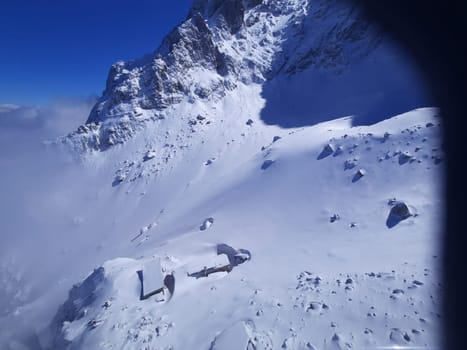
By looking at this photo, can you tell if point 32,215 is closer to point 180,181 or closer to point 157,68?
point 180,181

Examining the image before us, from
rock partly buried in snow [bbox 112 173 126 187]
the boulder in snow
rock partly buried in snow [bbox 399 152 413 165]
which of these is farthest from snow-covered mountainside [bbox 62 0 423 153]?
rock partly buried in snow [bbox 399 152 413 165]

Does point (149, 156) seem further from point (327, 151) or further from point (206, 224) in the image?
point (327, 151)

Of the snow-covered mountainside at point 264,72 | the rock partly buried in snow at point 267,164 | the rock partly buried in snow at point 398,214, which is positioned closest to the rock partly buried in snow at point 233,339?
the rock partly buried in snow at point 398,214

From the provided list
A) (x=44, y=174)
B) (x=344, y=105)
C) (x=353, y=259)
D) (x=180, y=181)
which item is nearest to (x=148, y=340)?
(x=353, y=259)

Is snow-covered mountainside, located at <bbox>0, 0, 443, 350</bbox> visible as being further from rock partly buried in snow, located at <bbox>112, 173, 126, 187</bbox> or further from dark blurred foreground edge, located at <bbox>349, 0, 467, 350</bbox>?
dark blurred foreground edge, located at <bbox>349, 0, 467, 350</bbox>

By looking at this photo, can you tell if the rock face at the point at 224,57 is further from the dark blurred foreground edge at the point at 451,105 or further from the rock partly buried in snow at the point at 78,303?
the rock partly buried in snow at the point at 78,303

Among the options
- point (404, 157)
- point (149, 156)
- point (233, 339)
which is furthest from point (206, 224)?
point (149, 156)
